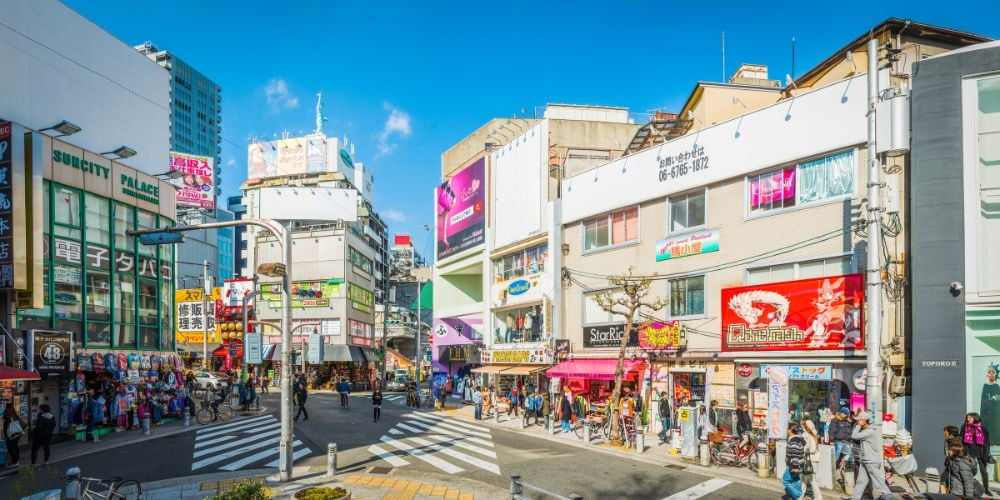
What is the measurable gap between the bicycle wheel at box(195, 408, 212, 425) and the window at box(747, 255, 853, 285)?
23.3 meters

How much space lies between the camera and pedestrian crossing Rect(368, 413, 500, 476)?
1883 cm

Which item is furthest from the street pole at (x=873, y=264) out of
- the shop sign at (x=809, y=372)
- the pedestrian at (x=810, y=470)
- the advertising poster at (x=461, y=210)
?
the advertising poster at (x=461, y=210)

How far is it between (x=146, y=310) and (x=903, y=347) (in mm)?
30139

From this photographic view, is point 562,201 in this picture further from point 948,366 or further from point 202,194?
point 202,194

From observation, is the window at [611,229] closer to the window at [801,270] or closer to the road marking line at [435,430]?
the window at [801,270]

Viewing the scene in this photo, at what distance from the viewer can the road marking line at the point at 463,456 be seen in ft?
59.3

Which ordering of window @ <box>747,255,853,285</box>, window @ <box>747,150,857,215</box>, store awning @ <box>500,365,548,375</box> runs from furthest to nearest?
1. store awning @ <box>500,365,548,375</box>
2. window @ <box>747,150,857,215</box>
3. window @ <box>747,255,853,285</box>

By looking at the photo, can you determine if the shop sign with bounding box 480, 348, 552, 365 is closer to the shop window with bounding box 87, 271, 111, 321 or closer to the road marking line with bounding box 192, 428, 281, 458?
the road marking line with bounding box 192, 428, 281, 458

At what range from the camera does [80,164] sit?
2683 centimetres

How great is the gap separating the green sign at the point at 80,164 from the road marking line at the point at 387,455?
16656 millimetres

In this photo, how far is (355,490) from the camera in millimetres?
14898

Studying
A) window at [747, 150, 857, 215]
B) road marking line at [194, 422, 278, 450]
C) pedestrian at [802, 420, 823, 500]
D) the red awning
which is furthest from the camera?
road marking line at [194, 422, 278, 450]

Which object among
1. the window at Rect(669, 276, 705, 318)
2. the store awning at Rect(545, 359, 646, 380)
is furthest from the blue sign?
the window at Rect(669, 276, 705, 318)

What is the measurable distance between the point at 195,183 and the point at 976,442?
7430cm
